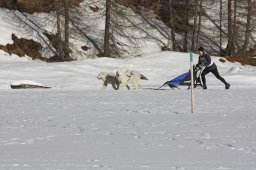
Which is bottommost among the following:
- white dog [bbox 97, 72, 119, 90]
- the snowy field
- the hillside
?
Answer: the snowy field

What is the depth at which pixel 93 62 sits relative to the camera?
25.7m

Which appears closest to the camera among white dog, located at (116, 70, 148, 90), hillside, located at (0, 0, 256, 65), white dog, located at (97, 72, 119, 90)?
white dog, located at (116, 70, 148, 90)

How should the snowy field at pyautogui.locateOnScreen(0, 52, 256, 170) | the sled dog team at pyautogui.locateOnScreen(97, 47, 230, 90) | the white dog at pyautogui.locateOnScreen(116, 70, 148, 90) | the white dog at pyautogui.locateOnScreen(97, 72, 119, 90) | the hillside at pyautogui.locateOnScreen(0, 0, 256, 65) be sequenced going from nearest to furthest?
the snowy field at pyautogui.locateOnScreen(0, 52, 256, 170) < the sled dog team at pyautogui.locateOnScreen(97, 47, 230, 90) < the white dog at pyautogui.locateOnScreen(116, 70, 148, 90) < the white dog at pyautogui.locateOnScreen(97, 72, 119, 90) < the hillside at pyautogui.locateOnScreen(0, 0, 256, 65)

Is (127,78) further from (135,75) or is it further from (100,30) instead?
(100,30)

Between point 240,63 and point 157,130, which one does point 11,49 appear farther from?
point 157,130

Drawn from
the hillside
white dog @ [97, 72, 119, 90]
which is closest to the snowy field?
white dog @ [97, 72, 119, 90]

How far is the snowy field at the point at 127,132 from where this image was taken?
5.25 metres

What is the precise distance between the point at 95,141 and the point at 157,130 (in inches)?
50.3

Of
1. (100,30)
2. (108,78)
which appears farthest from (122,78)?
(100,30)

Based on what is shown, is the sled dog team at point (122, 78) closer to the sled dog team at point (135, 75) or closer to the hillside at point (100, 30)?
the sled dog team at point (135, 75)

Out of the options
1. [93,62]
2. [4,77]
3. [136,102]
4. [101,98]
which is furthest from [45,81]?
[136,102]

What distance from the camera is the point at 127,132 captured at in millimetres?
7430

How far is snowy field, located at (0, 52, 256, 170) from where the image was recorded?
5.25m

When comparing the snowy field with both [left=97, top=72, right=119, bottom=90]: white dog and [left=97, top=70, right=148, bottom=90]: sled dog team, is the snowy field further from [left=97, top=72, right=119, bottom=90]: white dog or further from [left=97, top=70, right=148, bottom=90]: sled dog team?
[left=97, top=72, right=119, bottom=90]: white dog
